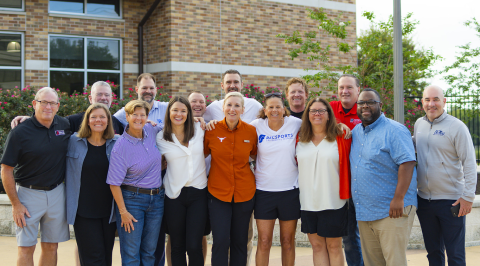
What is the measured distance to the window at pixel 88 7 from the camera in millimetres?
12609

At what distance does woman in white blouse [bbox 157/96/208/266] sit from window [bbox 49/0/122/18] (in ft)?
31.9

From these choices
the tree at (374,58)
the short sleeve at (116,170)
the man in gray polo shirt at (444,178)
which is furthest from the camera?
the tree at (374,58)

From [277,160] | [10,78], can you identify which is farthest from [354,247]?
[10,78]

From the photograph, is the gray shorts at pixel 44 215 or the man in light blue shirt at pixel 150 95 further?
the man in light blue shirt at pixel 150 95

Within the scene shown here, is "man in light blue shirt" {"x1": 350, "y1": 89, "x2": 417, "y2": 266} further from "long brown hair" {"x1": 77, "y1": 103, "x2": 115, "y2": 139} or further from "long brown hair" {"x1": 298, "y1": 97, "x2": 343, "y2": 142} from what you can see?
"long brown hair" {"x1": 77, "y1": 103, "x2": 115, "y2": 139}

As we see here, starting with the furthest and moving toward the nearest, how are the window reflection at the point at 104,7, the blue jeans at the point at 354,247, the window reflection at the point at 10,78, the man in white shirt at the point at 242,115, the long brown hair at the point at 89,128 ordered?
the window reflection at the point at 104,7 < the window reflection at the point at 10,78 < the man in white shirt at the point at 242,115 < the blue jeans at the point at 354,247 < the long brown hair at the point at 89,128

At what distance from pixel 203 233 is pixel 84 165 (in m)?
1.45

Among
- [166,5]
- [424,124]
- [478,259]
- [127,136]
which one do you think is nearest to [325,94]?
[166,5]

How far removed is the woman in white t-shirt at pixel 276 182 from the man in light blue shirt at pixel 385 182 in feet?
2.18

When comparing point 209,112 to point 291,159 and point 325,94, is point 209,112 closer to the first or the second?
point 291,159

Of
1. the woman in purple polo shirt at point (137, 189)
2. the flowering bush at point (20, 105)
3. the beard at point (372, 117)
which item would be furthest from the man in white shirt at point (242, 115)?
the flowering bush at point (20, 105)

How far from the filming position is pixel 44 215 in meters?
4.46

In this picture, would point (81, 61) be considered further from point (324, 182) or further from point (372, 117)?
point (372, 117)

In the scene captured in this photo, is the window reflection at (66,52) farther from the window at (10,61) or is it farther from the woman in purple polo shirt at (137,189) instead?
the woman in purple polo shirt at (137,189)
